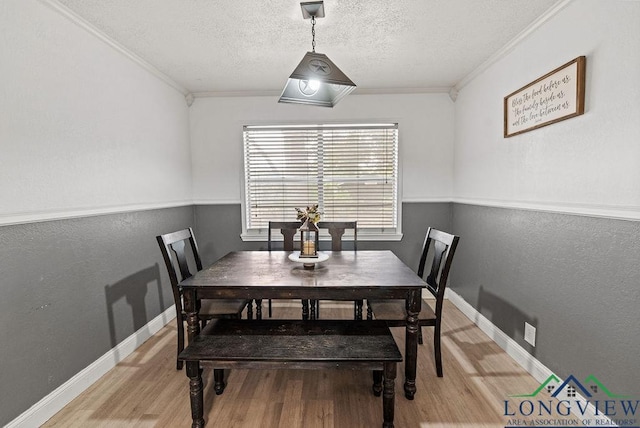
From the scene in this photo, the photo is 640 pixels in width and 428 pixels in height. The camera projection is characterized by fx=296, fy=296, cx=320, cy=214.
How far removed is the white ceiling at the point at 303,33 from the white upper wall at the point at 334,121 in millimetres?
432

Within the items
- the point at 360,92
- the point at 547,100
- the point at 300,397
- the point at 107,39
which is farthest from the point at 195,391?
the point at 360,92

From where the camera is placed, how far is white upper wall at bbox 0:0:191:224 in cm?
153

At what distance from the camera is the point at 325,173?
344cm

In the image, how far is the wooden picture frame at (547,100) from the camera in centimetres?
166

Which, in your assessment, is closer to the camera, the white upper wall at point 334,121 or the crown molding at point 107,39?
the crown molding at point 107,39

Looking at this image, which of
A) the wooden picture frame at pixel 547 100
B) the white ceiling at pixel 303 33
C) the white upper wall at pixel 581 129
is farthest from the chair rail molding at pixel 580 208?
the white ceiling at pixel 303 33

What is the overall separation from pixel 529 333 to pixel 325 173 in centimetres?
235

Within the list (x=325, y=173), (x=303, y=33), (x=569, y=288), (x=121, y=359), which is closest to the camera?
(x=569, y=288)

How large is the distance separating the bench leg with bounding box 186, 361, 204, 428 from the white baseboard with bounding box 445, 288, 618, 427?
2.08 meters

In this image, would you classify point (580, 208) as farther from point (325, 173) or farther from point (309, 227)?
point (325, 173)

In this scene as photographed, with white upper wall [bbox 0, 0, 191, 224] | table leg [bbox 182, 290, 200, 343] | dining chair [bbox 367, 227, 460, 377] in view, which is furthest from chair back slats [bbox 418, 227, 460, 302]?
white upper wall [bbox 0, 0, 191, 224]

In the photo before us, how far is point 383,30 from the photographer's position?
2.09 m

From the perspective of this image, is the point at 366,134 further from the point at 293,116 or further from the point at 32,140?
the point at 32,140

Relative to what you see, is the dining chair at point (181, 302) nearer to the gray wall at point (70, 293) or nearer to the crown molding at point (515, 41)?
the gray wall at point (70, 293)
